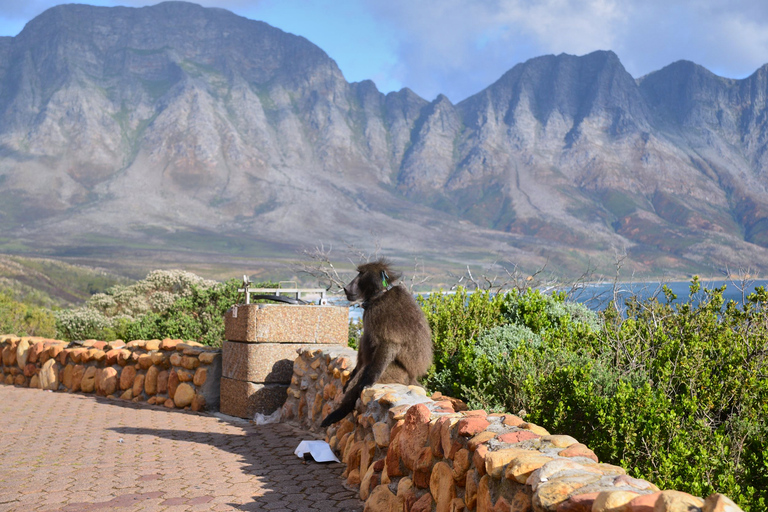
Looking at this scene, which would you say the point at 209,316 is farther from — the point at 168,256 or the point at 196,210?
the point at 196,210

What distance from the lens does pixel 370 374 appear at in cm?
541

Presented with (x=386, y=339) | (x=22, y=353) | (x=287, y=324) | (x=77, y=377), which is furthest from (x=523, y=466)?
(x=22, y=353)

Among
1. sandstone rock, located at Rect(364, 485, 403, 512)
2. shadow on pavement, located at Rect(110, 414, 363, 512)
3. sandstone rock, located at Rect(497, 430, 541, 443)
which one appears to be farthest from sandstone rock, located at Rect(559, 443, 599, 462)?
shadow on pavement, located at Rect(110, 414, 363, 512)

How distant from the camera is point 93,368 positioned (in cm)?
1027

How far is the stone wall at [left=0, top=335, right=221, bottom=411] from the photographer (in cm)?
895

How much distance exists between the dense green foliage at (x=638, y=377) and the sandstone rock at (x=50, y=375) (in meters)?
6.26

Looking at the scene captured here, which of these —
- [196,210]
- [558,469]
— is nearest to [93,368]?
[558,469]

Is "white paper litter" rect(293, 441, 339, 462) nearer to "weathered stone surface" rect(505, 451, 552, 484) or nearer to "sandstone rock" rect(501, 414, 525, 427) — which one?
"sandstone rock" rect(501, 414, 525, 427)

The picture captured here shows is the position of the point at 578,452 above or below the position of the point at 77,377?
above

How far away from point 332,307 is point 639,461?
4.61 metres

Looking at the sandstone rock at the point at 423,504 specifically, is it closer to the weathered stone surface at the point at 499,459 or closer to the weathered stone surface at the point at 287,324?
the weathered stone surface at the point at 499,459

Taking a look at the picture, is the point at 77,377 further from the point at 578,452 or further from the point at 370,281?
the point at 578,452

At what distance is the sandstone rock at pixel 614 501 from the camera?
2244 millimetres

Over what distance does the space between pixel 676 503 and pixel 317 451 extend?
14.1 feet
